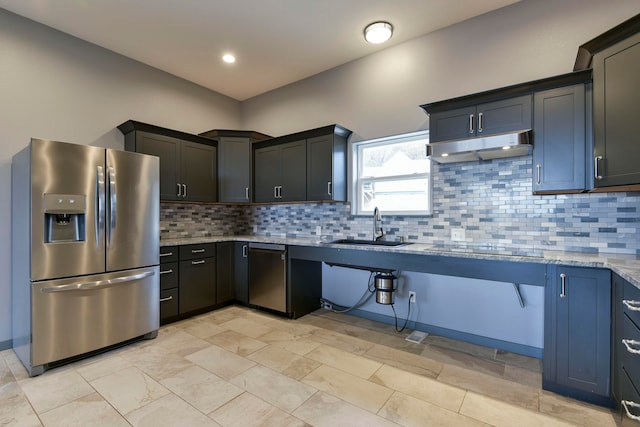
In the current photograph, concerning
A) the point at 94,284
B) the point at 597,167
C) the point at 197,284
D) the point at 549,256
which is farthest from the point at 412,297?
the point at 94,284

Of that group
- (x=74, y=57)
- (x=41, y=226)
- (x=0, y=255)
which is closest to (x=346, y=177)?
(x=41, y=226)

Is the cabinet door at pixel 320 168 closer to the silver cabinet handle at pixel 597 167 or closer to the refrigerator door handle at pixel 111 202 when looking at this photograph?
the refrigerator door handle at pixel 111 202

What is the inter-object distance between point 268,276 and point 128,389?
68.4 inches

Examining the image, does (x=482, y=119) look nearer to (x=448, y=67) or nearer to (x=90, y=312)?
(x=448, y=67)

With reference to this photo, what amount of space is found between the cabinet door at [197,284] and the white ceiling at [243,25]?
8.05 ft

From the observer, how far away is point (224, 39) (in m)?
3.19

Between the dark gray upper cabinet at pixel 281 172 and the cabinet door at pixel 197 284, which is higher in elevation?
the dark gray upper cabinet at pixel 281 172

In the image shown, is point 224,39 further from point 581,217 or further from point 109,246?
point 581,217

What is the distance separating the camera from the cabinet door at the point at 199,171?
378 centimetres

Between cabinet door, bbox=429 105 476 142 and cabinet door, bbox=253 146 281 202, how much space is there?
2.02 m

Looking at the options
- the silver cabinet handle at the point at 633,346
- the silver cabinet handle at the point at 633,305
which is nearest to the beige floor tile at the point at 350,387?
the silver cabinet handle at the point at 633,346

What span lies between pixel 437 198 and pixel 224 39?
2.81 m

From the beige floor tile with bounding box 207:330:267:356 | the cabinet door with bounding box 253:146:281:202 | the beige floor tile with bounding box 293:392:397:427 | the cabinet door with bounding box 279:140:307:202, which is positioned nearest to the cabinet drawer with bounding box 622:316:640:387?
the beige floor tile with bounding box 293:392:397:427

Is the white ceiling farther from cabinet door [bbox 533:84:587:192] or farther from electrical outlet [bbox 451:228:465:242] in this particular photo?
electrical outlet [bbox 451:228:465:242]
